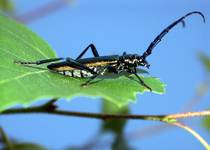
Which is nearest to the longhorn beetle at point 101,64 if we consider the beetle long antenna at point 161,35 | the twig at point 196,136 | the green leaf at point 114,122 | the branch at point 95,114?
the beetle long antenna at point 161,35

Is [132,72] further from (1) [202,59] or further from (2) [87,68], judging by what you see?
(1) [202,59]

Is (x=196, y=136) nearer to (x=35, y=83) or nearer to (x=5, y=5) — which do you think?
(x=35, y=83)

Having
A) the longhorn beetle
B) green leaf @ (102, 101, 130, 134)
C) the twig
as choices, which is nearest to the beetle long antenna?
the longhorn beetle

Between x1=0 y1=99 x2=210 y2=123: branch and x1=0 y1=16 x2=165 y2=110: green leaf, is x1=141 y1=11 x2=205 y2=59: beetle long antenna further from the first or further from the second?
x1=0 y1=99 x2=210 y2=123: branch

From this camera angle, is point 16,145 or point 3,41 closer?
point 3,41

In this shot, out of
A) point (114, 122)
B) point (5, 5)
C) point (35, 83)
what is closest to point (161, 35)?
point (35, 83)

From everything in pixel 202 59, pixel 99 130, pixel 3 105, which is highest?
pixel 202 59

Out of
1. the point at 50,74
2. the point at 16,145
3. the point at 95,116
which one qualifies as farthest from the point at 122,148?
the point at 50,74
